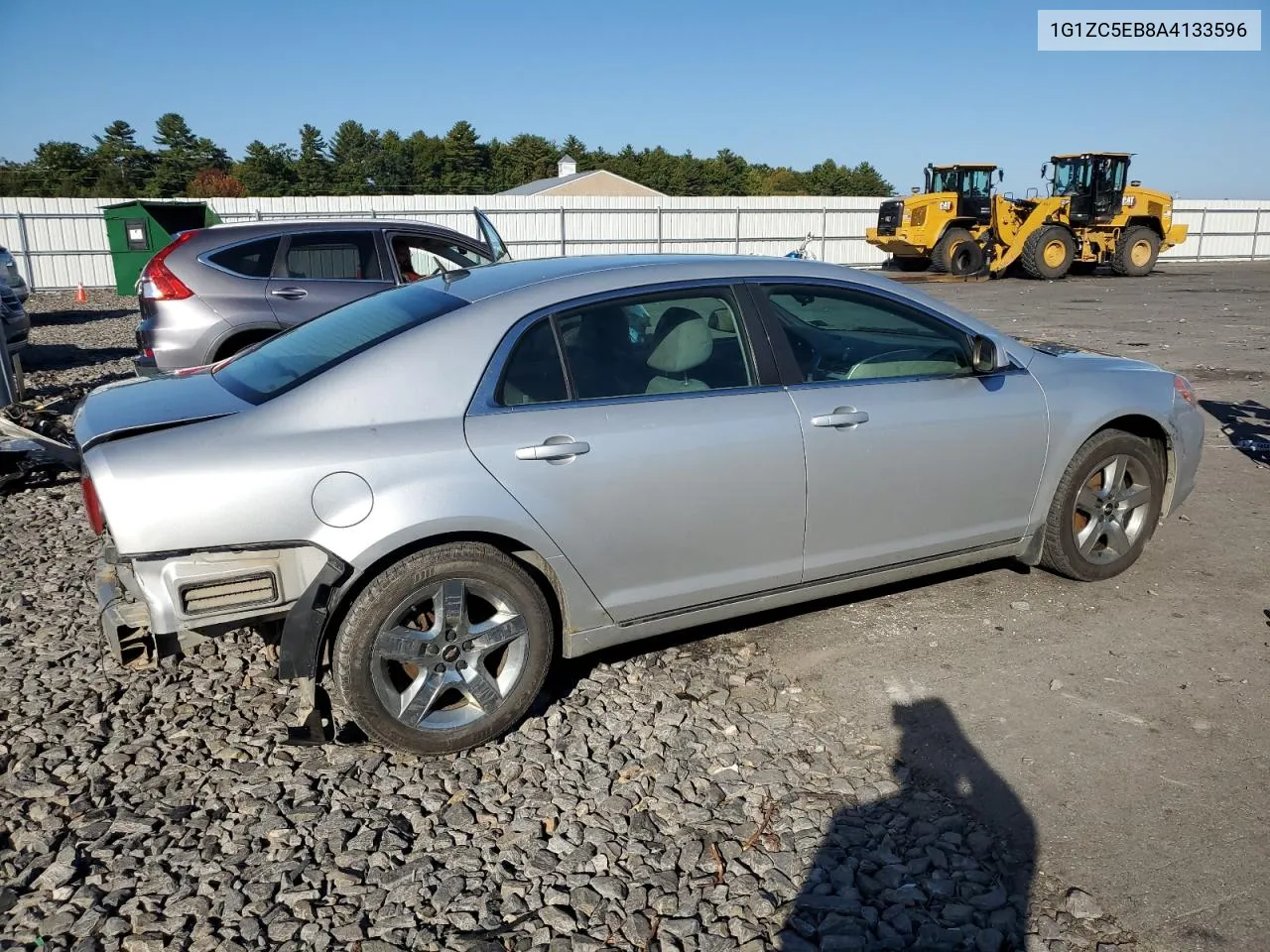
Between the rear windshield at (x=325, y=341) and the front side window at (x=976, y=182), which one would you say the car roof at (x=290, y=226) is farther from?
the front side window at (x=976, y=182)

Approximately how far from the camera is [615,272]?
3.71 metres

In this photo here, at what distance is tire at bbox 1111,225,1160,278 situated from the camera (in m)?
27.3

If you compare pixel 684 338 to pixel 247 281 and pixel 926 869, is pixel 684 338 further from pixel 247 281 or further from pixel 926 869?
pixel 247 281

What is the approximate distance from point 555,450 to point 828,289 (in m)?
1.47

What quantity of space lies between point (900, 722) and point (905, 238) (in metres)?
24.0

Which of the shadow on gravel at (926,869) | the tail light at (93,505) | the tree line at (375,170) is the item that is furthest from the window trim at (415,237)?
the tree line at (375,170)

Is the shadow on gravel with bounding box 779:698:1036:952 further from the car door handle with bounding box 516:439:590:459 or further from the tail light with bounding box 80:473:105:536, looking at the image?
the tail light with bounding box 80:473:105:536

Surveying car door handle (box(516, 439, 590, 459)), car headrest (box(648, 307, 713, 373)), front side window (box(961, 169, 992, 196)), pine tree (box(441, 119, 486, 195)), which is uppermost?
pine tree (box(441, 119, 486, 195))

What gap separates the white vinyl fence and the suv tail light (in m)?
15.0

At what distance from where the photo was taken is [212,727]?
3520 mm

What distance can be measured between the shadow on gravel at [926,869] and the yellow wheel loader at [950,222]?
952 inches

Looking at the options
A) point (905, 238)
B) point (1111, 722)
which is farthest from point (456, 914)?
point (905, 238)

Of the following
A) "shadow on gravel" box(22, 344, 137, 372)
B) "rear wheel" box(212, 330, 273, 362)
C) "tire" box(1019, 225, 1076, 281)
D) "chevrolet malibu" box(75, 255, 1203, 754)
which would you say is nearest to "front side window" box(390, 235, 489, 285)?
"rear wheel" box(212, 330, 273, 362)

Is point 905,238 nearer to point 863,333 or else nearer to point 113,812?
point 863,333
